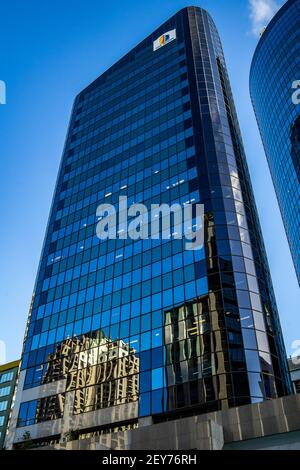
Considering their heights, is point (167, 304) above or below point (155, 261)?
below

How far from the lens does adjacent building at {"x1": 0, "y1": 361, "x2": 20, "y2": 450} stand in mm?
109812

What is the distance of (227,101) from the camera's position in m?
73.4

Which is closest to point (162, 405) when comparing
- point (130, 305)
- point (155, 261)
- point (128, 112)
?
point (130, 305)

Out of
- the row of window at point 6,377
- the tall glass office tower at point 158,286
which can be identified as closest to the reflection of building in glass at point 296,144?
the tall glass office tower at point 158,286

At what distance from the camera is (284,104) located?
118m

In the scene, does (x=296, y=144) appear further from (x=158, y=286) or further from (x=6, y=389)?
(x=6, y=389)

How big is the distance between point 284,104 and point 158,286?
83717mm

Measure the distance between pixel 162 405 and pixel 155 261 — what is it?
698 inches

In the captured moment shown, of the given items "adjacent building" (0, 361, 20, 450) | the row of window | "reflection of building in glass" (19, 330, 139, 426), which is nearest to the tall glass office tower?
"reflection of building in glass" (19, 330, 139, 426)

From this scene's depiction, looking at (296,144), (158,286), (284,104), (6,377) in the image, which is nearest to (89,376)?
(158,286)

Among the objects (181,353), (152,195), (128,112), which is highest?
(128,112)

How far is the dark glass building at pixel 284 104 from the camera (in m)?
114
